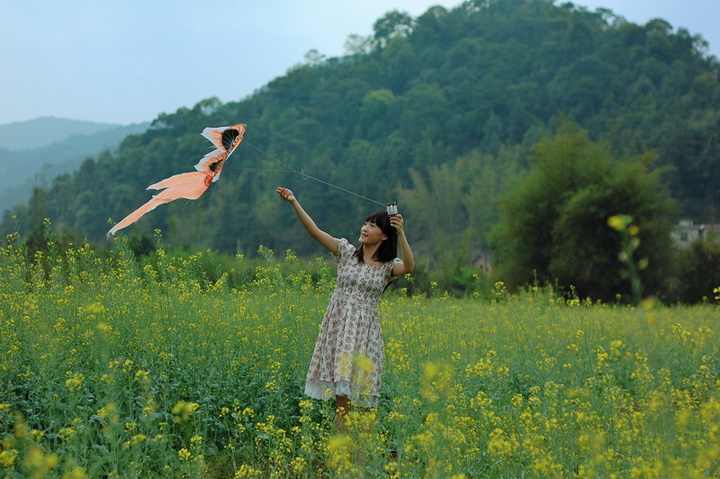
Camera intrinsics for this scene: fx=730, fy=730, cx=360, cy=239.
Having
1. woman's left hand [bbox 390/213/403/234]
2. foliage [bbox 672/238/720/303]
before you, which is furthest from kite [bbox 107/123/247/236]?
foliage [bbox 672/238/720/303]

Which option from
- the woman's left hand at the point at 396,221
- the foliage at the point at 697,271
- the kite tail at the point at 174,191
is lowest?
the foliage at the point at 697,271

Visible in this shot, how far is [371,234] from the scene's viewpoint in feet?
15.2

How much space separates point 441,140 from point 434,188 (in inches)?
370

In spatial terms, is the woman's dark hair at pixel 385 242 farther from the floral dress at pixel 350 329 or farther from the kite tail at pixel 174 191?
the kite tail at pixel 174 191

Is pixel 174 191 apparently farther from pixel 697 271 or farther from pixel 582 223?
pixel 697 271

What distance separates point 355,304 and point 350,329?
0.17 metres

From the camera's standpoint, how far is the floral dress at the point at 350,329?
4473 mm

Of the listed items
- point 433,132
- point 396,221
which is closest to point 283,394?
point 396,221

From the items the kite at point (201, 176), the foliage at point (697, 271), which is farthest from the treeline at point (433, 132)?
the kite at point (201, 176)

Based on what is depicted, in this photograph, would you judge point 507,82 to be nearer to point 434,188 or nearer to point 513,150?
point 513,150

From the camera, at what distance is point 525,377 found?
21.1 ft

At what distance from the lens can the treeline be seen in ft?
148

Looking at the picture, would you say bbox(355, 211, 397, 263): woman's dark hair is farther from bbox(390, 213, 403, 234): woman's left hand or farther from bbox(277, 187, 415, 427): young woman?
bbox(390, 213, 403, 234): woman's left hand

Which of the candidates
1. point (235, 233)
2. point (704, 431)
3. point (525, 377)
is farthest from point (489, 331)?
point (235, 233)
